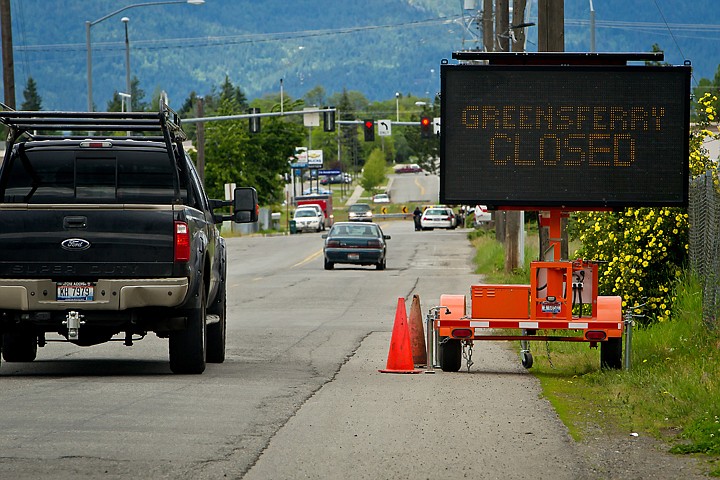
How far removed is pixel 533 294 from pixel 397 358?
1.62 metres

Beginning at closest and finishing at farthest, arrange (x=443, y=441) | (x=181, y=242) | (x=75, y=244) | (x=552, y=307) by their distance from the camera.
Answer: (x=443, y=441) < (x=75, y=244) < (x=181, y=242) < (x=552, y=307)

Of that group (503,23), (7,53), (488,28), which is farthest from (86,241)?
(488,28)

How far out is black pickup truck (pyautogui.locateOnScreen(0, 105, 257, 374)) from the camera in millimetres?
13391

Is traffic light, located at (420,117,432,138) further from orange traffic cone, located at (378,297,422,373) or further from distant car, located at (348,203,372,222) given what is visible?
orange traffic cone, located at (378,297,422,373)

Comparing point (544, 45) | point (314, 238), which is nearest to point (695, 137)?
point (544, 45)

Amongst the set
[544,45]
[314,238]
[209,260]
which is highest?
[544,45]

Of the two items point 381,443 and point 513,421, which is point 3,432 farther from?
point 513,421

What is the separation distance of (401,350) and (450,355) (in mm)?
553

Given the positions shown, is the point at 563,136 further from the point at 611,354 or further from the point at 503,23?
the point at 503,23

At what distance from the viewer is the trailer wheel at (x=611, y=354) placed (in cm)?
1480

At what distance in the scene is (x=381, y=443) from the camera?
10.1m

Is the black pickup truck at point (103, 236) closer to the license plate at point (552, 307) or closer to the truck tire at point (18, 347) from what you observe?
the truck tire at point (18, 347)

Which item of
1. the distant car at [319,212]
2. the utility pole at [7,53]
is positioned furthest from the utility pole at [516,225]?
the distant car at [319,212]

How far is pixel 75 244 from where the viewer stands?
1339 centimetres
